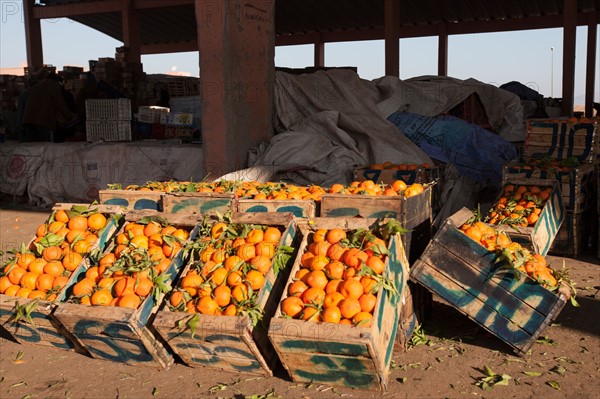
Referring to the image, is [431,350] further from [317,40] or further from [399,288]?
[317,40]

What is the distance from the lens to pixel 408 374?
3846 mm

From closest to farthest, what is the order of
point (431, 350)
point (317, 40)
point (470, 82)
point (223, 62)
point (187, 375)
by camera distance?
point (187, 375), point (431, 350), point (223, 62), point (470, 82), point (317, 40)

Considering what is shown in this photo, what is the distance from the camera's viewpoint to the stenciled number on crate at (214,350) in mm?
3639

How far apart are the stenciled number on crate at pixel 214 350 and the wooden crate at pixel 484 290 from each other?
4.12 feet

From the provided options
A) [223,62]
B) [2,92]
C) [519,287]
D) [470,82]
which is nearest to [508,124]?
[470,82]

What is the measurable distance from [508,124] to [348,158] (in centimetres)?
418

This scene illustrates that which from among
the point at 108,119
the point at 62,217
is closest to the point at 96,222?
the point at 62,217

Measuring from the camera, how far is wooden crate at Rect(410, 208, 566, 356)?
3.96 m

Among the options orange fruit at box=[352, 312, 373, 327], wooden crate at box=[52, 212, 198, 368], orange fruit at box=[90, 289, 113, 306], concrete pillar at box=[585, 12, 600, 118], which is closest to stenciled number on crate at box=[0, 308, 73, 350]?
wooden crate at box=[52, 212, 198, 368]

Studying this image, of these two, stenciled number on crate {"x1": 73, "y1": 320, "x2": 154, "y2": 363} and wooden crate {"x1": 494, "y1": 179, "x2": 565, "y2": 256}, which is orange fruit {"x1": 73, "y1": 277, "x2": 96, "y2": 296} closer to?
stenciled number on crate {"x1": 73, "y1": 320, "x2": 154, "y2": 363}

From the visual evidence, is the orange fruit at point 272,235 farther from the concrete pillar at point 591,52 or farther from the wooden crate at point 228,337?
the concrete pillar at point 591,52

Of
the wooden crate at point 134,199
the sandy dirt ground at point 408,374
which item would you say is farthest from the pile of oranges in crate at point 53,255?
the wooden crate at point 134,199

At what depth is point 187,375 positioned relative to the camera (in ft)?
12.7

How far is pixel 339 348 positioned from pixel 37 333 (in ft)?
7.39
